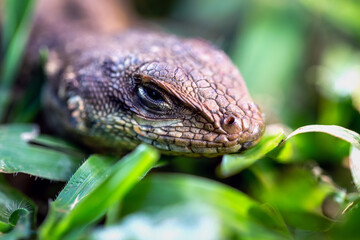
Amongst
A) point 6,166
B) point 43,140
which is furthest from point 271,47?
point 6,166

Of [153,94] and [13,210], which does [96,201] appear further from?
[153,94]

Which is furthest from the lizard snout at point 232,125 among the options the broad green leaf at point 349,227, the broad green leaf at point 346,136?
the broad green leaf at point 349,227

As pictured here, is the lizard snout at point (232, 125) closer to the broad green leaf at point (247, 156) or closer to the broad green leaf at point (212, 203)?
Result: the broad green leaf at point (247, 156)

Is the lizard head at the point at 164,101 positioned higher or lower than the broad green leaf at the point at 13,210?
higher

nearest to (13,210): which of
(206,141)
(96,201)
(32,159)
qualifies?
(32,159)

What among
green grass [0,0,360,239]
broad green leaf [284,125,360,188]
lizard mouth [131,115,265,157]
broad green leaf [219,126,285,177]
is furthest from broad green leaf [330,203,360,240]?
lizard mouth [131,115,265,157]

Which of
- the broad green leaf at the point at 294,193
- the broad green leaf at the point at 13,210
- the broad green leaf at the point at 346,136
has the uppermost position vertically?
the broad green leaf at the point at 346,136

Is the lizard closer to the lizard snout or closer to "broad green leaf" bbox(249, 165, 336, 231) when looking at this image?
the lizard snout
